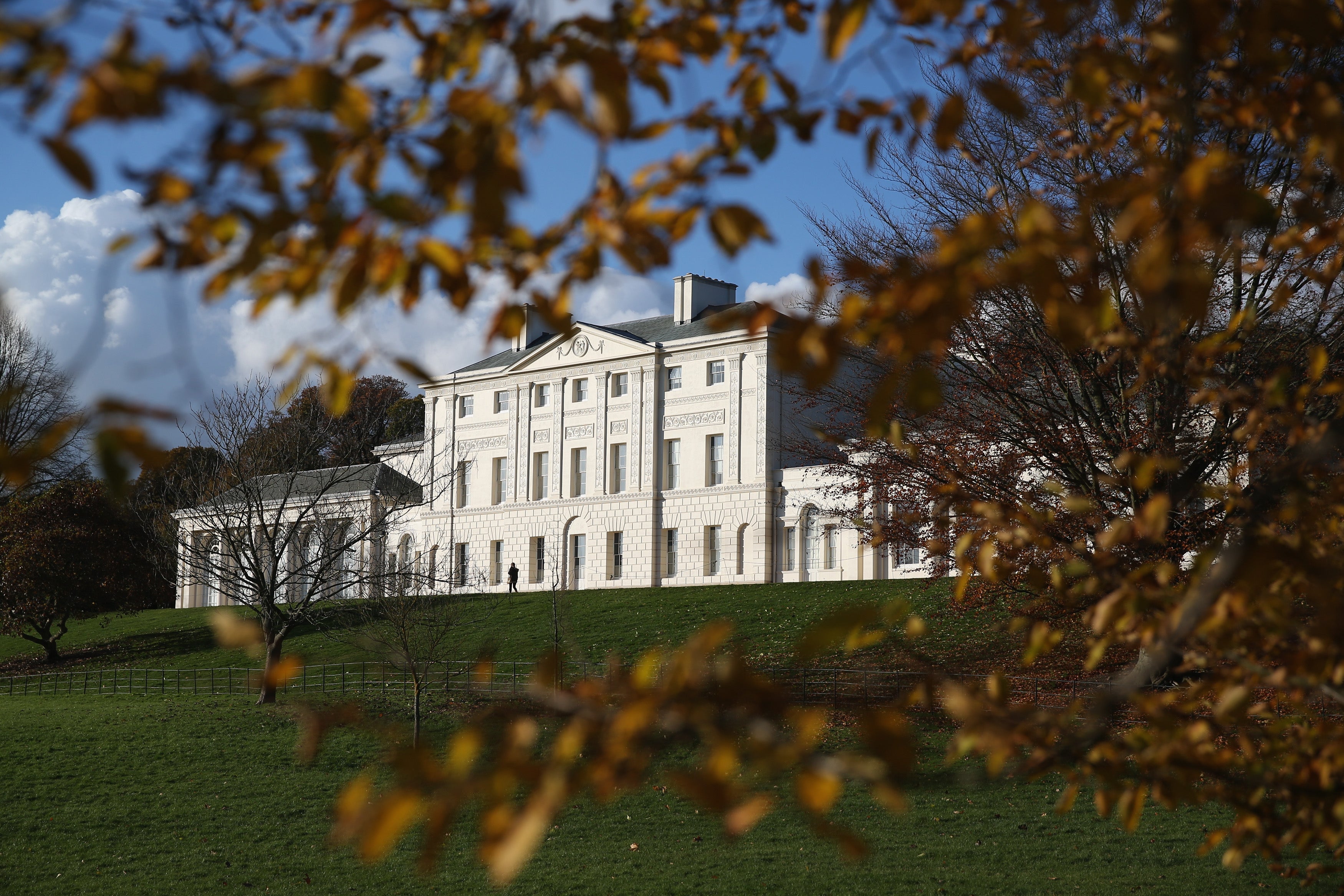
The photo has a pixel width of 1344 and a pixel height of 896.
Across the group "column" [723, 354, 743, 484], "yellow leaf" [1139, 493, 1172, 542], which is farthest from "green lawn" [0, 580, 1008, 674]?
"yellow leaf" [1139, 493, 1172, 542]

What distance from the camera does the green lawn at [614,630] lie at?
31.5 meters

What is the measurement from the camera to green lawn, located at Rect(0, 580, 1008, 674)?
103ft

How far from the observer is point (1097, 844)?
1518cm

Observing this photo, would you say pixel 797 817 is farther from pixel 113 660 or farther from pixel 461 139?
pixel 113 660

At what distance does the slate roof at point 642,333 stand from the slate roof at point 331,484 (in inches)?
302

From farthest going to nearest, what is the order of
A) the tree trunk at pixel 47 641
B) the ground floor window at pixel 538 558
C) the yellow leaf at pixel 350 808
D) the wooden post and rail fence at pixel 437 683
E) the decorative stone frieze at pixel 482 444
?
the decorative stone frieze at pixel 482 444 → the ground floor window at pixel 538 558 → the tree trunk at pixel 47 641 → the wooden post and rail fence at pixel 437 683 → the yellow leaf at pixel 350 808

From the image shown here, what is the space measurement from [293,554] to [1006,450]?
69.2ft

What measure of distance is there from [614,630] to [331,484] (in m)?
12.0

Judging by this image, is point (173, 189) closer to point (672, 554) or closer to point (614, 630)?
point (614, 630)

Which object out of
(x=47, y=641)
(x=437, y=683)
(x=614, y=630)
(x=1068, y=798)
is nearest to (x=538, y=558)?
(x=614, y=630)

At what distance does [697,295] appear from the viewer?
2240 inches

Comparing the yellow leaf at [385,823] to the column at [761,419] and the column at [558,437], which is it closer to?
the column at [761,419]

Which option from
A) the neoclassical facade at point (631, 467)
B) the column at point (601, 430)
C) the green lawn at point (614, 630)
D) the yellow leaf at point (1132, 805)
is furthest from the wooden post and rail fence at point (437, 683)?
the column at point (601, 430)

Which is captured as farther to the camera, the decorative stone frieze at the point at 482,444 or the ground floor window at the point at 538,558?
the decorative stone frieze at the point at 482,444
